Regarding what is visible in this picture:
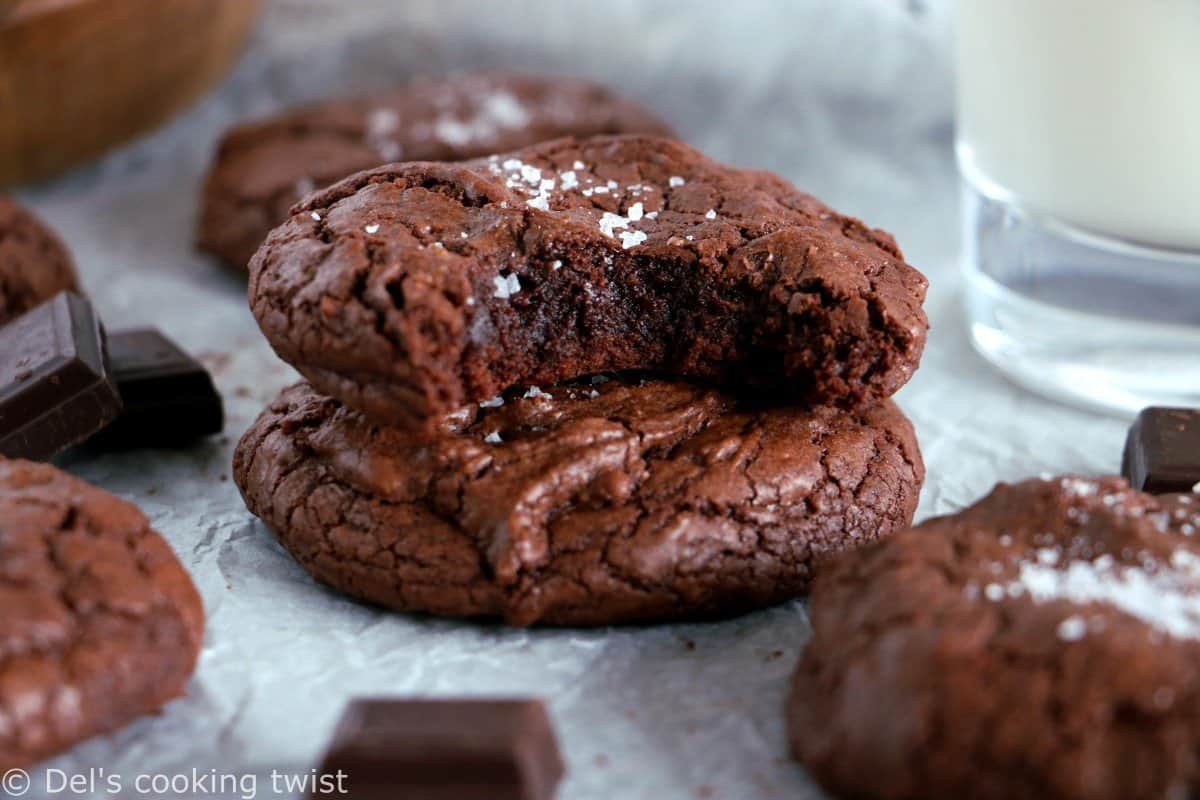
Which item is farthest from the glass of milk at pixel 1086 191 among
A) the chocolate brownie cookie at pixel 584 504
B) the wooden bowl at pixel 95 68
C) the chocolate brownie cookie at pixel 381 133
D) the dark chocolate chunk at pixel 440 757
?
the wooden bowl at pixel 95 68

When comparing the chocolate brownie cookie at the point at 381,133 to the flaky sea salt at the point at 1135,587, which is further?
the chocolate brownie cookie at the point at 381,133

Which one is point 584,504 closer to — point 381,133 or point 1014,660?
point 1014,660

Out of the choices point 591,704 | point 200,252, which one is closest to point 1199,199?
point 591,704

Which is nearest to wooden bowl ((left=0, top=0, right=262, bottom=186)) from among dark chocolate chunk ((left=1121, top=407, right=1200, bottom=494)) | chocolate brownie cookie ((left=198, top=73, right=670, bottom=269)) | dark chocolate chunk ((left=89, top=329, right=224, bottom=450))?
chocolate brownie cookie ((left=198, top=73, right=670, bottom=269))

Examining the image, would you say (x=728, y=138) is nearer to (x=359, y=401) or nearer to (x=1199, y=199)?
(x=1199, y=199)

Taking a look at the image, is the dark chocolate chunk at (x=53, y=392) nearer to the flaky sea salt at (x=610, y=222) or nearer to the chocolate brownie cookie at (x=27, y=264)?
the chocolate brownie cookie at (x=27, y=264)

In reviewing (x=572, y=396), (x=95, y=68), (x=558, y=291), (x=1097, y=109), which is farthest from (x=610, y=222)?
(x=95, y=68)
